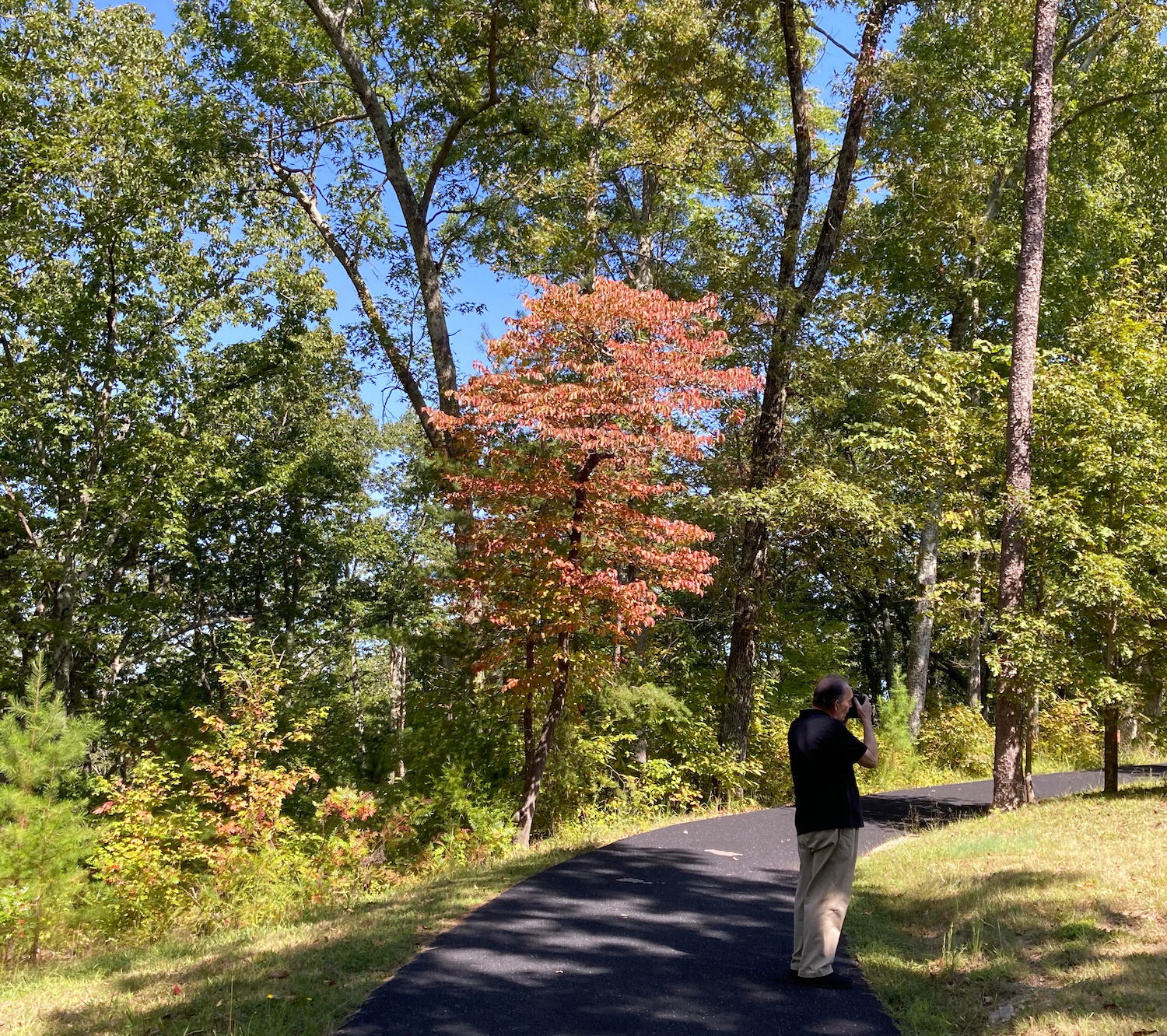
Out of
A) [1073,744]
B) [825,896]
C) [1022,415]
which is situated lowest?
[1073,744]

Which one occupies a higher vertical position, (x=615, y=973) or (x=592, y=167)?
(x=592, y=167)

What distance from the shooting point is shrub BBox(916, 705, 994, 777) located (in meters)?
19.9

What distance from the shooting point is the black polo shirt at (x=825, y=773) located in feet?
16.9

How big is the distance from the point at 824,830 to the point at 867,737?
59 cm

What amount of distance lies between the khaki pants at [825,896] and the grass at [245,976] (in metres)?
2.38

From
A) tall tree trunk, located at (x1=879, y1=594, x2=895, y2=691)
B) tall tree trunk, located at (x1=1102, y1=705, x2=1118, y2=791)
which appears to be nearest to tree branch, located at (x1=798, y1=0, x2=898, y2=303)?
tall tree trunk, located at (x1=1102, y1=705, x2=1118, y2=791)

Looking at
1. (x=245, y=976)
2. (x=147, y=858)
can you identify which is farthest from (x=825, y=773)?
(x=147, y=858)

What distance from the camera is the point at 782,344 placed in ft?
49.5

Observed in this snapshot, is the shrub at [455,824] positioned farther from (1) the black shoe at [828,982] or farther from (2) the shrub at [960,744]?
(2) the shrub at [960,744]

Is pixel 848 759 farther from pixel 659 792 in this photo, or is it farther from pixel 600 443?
pixel 659 792

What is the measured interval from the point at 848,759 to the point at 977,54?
22183mm

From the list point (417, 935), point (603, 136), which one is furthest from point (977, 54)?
point (417, 935)

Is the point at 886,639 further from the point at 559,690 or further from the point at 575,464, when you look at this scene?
the point at 575,464

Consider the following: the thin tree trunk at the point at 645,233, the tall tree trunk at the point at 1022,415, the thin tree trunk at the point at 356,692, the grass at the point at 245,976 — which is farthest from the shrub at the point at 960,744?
the grass at the point at 245,976
